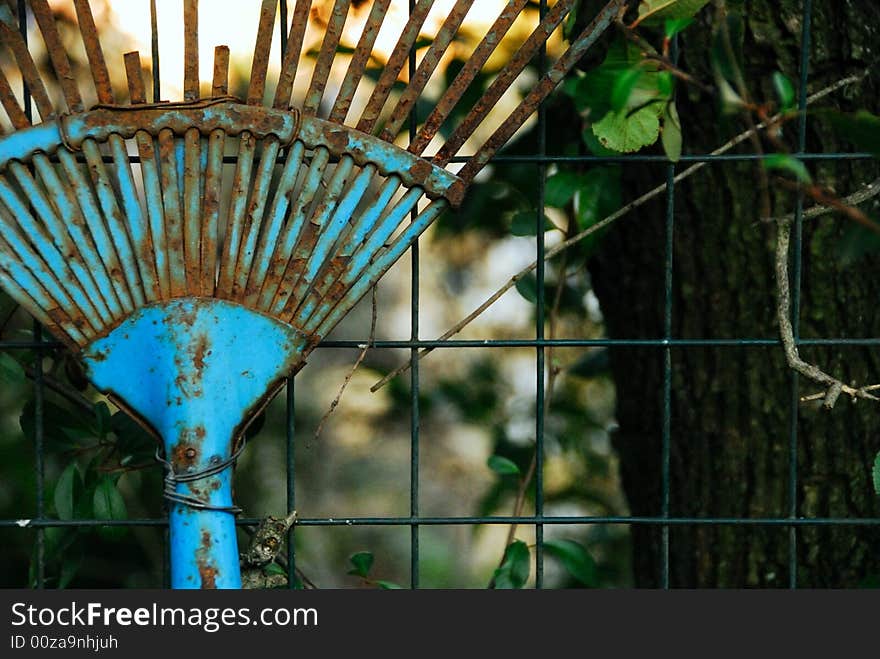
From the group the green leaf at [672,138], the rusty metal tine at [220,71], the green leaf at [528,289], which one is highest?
the rusty metal tine at [220,71]

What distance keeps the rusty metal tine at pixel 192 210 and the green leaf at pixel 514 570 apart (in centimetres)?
67

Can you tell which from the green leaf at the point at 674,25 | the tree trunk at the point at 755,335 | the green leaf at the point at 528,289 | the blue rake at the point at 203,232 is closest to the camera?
the green leaf at the point at 674,25

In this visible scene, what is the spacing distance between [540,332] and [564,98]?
0.58 m

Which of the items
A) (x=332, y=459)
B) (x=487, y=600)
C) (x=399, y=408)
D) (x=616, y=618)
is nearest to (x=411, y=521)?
(x=487, y=600)

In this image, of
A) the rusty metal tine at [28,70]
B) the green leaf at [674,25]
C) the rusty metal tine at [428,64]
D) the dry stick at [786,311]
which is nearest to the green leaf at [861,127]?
the green leaf at [674,25]

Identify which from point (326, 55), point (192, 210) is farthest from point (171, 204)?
point (326, 55)

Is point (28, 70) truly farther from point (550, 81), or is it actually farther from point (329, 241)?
point (550, 81)

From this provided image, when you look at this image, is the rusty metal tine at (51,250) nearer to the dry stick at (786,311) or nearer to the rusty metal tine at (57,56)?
the rusty metal tine at (57,56)

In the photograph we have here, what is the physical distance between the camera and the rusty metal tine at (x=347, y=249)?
3.95 feet

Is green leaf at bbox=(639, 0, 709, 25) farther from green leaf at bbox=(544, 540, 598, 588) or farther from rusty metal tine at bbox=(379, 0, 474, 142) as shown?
green leaf at bbox=(544, 540, 598, 588)

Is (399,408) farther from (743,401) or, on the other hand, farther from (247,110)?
(247,110)

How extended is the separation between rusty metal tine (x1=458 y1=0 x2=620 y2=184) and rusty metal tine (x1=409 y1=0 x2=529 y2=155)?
6cm

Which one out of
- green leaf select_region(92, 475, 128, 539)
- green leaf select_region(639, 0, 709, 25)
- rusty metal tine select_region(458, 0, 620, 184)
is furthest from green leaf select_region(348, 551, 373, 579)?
green leaf select_region(639, 0, 709, 25)

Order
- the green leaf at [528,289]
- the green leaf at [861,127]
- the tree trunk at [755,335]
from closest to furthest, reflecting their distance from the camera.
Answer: the green leaf at [861,127]
the tree trunk at [755,335]
the green leaf at [528,289]
